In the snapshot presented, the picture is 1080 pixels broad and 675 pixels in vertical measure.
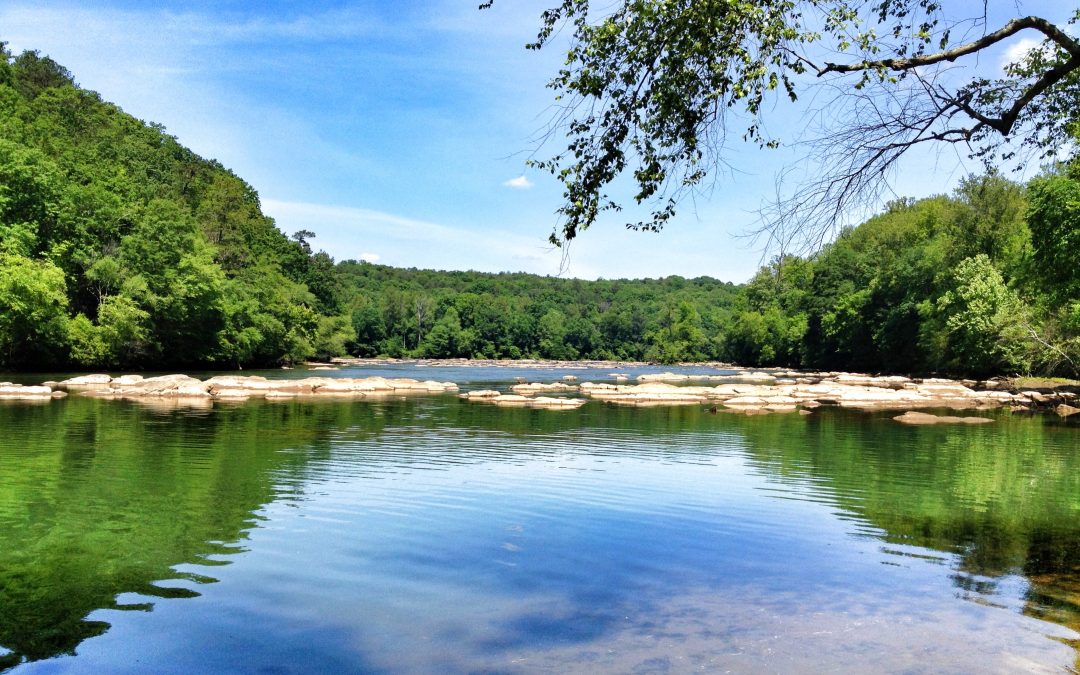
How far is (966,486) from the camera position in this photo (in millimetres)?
17016

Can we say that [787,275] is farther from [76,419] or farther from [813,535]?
[76,419]

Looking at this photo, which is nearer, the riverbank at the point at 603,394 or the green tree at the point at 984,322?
the riverbank at the point at 603,394

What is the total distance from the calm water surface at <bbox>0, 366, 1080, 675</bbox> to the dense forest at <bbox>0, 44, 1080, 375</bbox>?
13.0ft

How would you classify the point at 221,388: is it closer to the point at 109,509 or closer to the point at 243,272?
the point at 109,509

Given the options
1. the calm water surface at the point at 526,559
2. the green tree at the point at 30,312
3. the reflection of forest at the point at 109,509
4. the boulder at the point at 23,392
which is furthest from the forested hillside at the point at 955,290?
the green tree at the point at 30,312

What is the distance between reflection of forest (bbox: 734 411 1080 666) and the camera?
33.1 feet

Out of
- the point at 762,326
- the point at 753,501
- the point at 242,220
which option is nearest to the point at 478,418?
the point at 753,501

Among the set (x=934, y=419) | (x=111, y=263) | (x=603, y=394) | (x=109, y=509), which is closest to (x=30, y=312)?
(x=111, y=263)

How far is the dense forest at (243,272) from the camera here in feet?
153

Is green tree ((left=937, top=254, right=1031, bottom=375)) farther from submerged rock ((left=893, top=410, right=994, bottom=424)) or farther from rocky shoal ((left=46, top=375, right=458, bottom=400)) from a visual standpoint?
rocky shoal ((left=46, top=375, right=458, bottom=400))

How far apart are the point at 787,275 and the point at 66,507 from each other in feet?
41.2

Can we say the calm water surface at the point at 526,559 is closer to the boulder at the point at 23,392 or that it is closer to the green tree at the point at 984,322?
the boulder at the point at 23,392

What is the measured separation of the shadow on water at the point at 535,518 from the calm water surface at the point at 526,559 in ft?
0.22

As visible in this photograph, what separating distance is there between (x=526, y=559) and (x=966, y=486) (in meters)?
12.1
